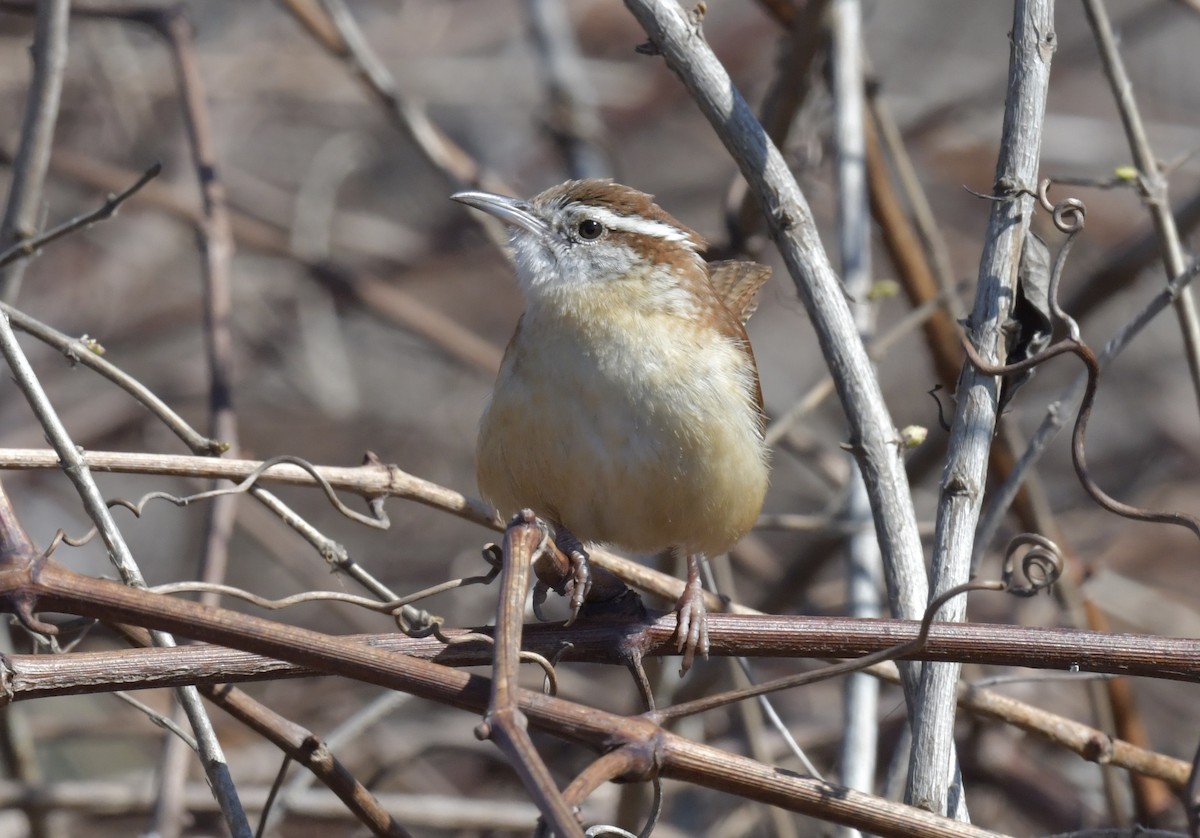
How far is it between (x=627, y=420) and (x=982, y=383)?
2.85 ft

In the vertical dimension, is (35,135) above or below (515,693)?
above

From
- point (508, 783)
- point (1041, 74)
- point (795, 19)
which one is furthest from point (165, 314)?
point (1041, 74)

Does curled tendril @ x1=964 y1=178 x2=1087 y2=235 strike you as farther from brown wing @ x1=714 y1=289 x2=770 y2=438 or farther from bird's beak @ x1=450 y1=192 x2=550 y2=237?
bird's beak @ x1=450 y1=192 x2=550 y2=237

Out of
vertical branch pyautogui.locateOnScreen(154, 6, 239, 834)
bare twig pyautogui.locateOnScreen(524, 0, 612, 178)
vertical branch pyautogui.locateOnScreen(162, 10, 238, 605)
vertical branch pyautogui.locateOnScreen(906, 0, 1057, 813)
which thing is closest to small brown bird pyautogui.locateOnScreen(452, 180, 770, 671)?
vertical branch pyautogui.locateOnScreen(906, 0, 1057, 813)

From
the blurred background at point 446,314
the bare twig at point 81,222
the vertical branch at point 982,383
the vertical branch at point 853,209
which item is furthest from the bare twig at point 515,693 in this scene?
the blurred background at point 446,314

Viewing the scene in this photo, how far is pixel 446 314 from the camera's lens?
790 centimetres

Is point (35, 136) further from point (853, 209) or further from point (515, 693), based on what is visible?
point (515, 693)

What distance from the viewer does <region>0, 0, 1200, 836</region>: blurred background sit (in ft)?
16.2

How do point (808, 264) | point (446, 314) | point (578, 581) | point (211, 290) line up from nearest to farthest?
point (578, 581) → point (808, 264) → point (211, 290) → point (446, 314)

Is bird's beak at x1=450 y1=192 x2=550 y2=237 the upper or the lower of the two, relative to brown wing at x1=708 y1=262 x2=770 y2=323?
lower

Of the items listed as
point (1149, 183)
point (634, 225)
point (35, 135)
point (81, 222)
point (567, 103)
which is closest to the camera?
point (81, 222)

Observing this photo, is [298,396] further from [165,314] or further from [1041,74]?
[1041,74]

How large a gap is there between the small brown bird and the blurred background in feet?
3.46

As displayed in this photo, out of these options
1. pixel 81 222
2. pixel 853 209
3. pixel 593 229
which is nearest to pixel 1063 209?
pixel 853 209
